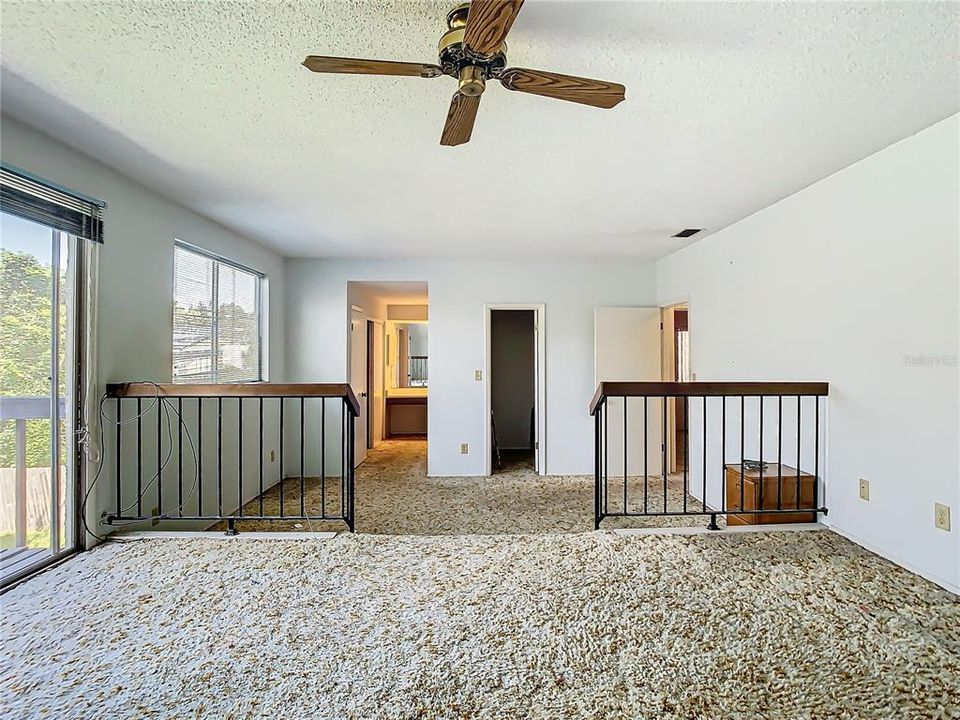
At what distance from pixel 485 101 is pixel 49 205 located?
215 centimetres

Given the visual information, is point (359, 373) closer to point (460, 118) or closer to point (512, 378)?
point (512, 378)

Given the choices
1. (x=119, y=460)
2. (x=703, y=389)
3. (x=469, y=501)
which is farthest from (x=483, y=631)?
(x=469, y=501)

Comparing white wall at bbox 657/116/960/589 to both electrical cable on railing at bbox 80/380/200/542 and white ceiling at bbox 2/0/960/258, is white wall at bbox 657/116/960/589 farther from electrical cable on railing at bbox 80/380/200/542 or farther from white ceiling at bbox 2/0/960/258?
electrical cable on railing at bbox 80/380/200/542

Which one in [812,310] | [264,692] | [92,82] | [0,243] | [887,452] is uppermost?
[92,82]

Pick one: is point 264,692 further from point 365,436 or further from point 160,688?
point 365,436

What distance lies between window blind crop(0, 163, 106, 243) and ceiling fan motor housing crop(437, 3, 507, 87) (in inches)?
81.2

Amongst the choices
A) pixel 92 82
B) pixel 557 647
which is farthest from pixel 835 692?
pixel 92 82

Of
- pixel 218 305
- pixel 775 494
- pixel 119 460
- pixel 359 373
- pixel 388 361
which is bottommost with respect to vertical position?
pixel 775 494

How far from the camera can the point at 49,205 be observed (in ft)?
8.07

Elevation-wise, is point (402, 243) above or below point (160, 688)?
above

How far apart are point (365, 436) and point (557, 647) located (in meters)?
5.03

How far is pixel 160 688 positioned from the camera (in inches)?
65.4

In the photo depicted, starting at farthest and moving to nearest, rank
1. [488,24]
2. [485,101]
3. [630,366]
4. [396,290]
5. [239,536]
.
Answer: [396,290], [630,366], [239,536], [485,101], [488,24]

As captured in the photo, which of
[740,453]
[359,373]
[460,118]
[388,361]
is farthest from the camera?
[388,361]
